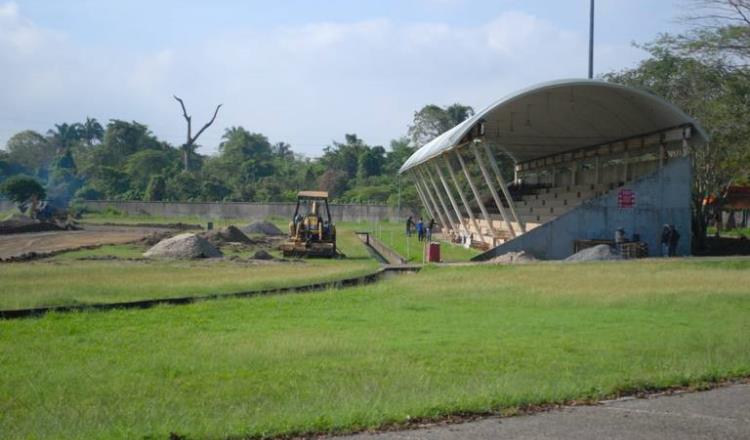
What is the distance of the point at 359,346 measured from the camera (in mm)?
12164

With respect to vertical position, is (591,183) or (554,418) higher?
(591,183)

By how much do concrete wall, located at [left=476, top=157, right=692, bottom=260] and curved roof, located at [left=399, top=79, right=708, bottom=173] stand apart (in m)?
2.28

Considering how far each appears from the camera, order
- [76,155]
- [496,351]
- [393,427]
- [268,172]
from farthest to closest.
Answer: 1. [76,155]
2. [268,172]
3. [496,351]
4. [393,427]

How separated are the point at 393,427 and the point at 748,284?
664 inches

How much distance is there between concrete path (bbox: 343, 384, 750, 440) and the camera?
7043 millimetres

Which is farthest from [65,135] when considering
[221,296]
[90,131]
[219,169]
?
[221,296]

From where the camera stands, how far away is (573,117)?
138ft

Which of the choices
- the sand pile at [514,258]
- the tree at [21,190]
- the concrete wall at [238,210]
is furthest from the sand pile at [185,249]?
the tree at [21,190]

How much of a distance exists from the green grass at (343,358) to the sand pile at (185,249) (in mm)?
14411

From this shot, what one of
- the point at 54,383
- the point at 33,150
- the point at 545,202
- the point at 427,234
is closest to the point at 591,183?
the point at 545,202

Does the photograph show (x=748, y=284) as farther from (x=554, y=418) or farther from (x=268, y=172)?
(x=268, y=172)

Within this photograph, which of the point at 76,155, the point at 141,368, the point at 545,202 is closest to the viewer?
the point at 141,368

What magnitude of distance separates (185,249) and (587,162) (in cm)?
2726

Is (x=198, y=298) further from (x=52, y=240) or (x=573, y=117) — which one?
(x=52, y=240)
